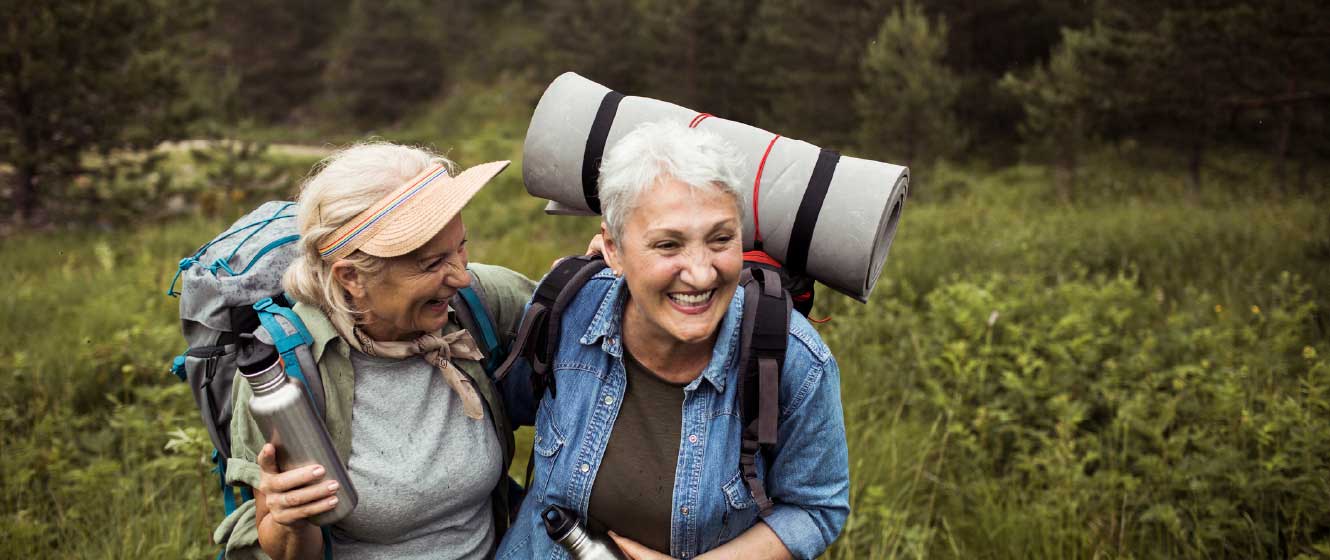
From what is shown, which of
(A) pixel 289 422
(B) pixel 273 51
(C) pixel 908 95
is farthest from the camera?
(B) pixel 273 51

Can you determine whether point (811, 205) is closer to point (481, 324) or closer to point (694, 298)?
point (694, 298)

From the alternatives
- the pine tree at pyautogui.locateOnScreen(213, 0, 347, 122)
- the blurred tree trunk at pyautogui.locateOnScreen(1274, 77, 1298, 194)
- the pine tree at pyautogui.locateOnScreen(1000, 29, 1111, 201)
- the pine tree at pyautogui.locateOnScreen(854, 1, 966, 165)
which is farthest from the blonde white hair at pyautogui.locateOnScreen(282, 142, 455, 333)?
the pine tree at pyautogui.locateOnScreen(213, 0, 347, 122)

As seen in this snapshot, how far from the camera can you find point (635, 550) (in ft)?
5.96

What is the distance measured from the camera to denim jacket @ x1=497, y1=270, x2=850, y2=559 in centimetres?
178

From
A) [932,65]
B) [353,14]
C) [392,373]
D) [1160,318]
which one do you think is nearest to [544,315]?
[392,373]

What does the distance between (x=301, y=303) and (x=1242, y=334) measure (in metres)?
4.58

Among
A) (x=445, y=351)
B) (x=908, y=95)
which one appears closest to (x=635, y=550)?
(x=445, y=351)

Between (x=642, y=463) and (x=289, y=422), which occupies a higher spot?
(x=289, y=422)

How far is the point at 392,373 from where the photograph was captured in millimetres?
1925

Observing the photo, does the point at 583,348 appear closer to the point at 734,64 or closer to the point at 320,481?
the point at 320,481

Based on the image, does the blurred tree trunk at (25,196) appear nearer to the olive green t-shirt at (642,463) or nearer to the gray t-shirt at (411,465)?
the gray t-shirt at (411,465)

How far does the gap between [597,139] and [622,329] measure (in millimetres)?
492

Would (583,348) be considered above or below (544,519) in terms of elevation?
above

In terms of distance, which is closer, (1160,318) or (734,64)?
(1160,318)
